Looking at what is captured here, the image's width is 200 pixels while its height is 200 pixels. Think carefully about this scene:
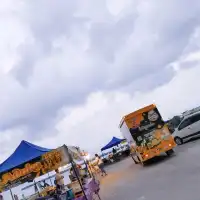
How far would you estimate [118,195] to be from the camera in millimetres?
14930

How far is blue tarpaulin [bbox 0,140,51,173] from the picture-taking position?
39.4 ft

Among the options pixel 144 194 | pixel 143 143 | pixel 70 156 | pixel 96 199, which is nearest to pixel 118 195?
pixel 96 199

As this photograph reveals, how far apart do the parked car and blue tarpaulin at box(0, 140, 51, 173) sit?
60.3 ft

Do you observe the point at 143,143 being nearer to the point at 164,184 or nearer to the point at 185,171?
the point at 185,171

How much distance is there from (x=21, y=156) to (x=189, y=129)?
1912 cm

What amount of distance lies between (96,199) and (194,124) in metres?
16.1

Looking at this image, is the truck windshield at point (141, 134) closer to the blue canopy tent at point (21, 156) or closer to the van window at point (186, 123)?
the van window at point (186, 123)

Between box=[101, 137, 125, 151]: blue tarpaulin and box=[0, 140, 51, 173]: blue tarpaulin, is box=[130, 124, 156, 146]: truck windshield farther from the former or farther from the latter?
box=[101, 137, 125, 151]: blue tarpaulin

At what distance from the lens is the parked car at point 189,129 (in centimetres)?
2892

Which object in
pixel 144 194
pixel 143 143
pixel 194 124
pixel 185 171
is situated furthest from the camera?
pixel 194 124

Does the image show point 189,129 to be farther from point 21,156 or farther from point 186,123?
point 21,156

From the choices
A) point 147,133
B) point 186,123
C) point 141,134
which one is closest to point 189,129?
point 186,123

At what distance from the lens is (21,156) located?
12797 millimetres

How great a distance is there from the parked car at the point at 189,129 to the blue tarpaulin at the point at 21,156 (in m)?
18.4
